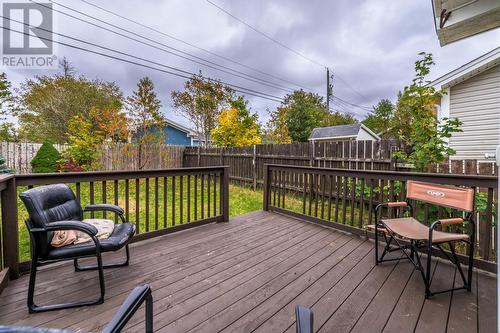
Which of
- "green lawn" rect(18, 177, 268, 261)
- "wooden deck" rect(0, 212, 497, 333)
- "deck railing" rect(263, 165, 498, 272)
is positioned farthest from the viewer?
"green lawn" rect(18, 177, 268, 261)

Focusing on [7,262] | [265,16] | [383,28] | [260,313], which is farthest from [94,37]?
[260,313]

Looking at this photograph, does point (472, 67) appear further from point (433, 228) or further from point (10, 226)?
point (10, 226)

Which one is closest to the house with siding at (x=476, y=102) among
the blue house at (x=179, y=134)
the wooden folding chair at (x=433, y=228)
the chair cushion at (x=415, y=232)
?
the wooden folding chair at (x=433, y=228)

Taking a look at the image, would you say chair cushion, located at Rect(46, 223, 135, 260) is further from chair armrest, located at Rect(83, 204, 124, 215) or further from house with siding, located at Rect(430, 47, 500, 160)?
house with siding, located at Rect(430, 47, 500, 160)

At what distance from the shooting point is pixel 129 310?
2.36ft

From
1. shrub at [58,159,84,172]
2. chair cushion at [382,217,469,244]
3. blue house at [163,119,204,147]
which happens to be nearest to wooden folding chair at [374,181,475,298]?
chair cushion at [382,217,469,244]

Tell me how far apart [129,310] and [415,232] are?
7.49 ft

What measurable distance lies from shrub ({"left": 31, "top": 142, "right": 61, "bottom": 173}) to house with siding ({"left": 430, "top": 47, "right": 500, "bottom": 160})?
36.8ft

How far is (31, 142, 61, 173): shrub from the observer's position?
8.02 m

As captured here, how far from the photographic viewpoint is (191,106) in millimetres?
12797

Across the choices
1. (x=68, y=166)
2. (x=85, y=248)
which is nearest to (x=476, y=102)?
(x=85, y=248)

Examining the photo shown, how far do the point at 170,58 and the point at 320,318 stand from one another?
11.4 meters

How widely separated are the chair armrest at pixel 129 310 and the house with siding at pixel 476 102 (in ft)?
20.7

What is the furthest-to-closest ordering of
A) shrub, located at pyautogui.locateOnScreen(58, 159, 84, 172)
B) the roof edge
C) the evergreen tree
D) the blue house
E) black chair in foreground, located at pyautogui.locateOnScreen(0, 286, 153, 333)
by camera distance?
1. the blue house
2. the evergreen tree
3. shrub, located at pyautogui.locateOnScreen(58, 159, 84, 172)
4. the roof edge
5. black chair in foreground, located at pyautogui.locateOnScreen(0, 286, 153, 333)
